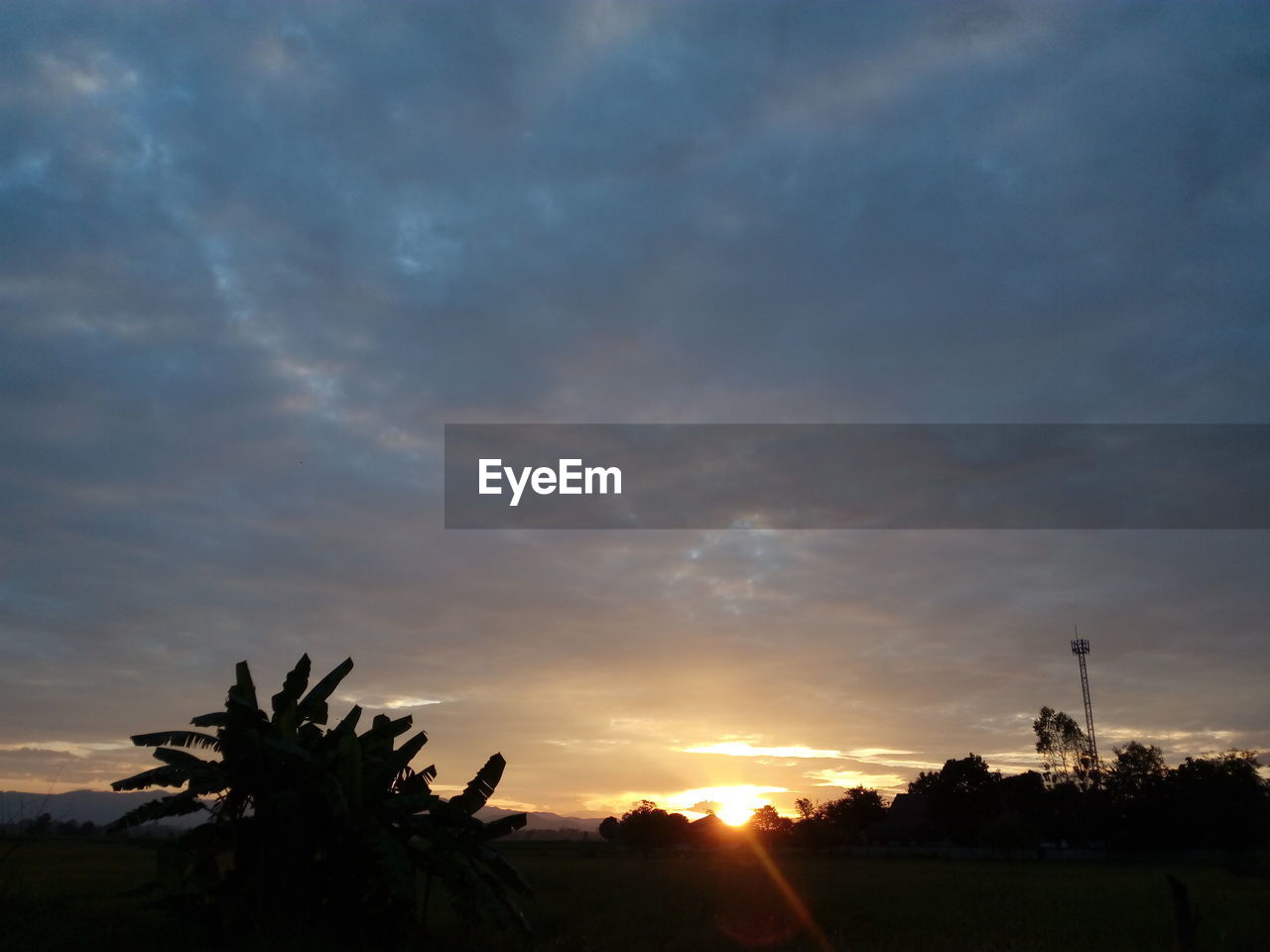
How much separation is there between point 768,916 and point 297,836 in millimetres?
13673

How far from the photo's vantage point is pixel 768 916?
2581 centimetres

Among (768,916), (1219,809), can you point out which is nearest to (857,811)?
(1219,809)

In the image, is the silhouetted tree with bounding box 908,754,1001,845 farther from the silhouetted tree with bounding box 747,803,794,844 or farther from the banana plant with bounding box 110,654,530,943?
the banana plant with bounding box 110,654,530,943

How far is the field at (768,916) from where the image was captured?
64.0ft

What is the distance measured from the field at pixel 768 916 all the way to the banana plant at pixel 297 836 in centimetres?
115

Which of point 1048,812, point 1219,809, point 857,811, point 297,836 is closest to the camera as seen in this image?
point 297,836

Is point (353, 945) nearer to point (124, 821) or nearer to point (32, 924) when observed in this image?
point (124, 821)

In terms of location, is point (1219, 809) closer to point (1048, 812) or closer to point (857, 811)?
point (1048, 812)

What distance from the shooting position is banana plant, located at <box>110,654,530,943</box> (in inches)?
686

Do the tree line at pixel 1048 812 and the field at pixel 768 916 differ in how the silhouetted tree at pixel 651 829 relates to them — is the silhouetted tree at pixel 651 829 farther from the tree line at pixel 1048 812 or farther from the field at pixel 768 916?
the field at pixel 768 916

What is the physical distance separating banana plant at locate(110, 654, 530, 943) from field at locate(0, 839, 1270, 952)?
1.15 metres

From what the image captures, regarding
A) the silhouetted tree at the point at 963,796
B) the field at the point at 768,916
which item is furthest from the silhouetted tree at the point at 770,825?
the field at the point at 768,916

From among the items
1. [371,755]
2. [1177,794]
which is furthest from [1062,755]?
[371,755]

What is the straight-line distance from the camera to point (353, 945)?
18.0m
